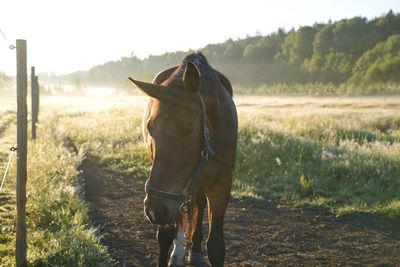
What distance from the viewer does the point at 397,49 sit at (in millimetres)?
84125

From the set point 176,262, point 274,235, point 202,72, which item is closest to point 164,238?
point 176,262

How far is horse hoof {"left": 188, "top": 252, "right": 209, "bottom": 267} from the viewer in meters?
4.98

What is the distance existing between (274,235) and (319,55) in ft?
353

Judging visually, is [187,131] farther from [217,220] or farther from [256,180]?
[256,180]

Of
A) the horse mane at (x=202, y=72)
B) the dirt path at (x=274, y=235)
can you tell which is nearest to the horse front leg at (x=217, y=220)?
the dirt path at (x=274, y=235)

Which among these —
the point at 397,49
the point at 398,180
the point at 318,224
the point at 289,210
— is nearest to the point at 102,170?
the point at 289,210

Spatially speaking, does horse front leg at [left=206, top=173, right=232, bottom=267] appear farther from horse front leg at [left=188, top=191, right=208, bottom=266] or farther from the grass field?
the grass field

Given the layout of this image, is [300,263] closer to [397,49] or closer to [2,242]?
[2,242]

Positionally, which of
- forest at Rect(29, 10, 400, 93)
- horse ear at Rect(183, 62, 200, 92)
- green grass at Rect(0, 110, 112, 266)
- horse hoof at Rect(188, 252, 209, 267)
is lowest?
horse hoof at Rect(188, 252, 209, 267)

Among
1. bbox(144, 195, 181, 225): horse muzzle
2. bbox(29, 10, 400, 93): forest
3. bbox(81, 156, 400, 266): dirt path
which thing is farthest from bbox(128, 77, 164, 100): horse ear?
bbox(29, 10, 400, 93): forest

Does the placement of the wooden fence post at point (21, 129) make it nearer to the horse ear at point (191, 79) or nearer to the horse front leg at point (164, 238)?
the horse front leg at point (164, 238)

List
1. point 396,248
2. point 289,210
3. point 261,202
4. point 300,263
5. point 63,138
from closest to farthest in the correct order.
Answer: point 300,263 → point 396,248 → point 289,210 → point 261,202 → point 63,138

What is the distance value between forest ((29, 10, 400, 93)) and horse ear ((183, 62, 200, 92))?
7545 cm

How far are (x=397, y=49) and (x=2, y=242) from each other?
91582 millimetres
